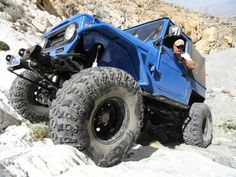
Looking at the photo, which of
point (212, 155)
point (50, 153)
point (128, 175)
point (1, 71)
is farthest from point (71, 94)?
point (1, 71)

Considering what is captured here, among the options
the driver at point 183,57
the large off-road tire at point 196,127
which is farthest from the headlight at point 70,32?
the large off-road tire at point 196,127

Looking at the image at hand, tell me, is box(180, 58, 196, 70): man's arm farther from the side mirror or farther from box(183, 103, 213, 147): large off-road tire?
box(183, 103, 213, 147): large off-road tire

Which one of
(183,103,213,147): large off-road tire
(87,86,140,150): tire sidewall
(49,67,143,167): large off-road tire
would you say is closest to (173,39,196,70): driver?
(183,103,213,147): large off-road tire

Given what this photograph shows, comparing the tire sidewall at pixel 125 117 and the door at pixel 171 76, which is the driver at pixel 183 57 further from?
the tire sidewall at pixel 125 117

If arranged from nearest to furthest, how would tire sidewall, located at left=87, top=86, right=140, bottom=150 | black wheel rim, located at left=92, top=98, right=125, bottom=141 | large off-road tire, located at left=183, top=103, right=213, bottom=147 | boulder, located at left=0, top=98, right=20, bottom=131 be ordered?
tire sidewall, located at left=87, top=86, right=140, bottom=150 < black wheel rim, located at left=92, top=98, right=125, bottom=141 < boulder, located at left=0, top=98, right=20, bottom=131 < large off-road tire, located at left=183, top=103, right=213, bottom=147

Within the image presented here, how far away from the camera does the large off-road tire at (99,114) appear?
3.65 m

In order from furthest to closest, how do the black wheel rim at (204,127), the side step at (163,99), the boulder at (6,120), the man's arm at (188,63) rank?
1. the black wheel rim at (204,127)
2. the man's arm at (188,63)
3. the side step at (163,99)
4. the boulder at (6,120)

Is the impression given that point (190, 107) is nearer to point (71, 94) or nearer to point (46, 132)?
point (46, 132)

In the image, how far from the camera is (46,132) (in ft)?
15.9

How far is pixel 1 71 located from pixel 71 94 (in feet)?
15.4

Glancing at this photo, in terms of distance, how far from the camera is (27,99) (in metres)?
5.57

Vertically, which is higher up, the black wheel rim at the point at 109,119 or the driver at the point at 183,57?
the driver at the point at 183,57

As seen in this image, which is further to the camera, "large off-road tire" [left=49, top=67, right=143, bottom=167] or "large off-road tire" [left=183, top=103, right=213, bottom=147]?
"large off-road tire" [left=183, top=103, right=213, bottom=147]

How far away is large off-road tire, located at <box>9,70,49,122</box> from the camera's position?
5480 mm
